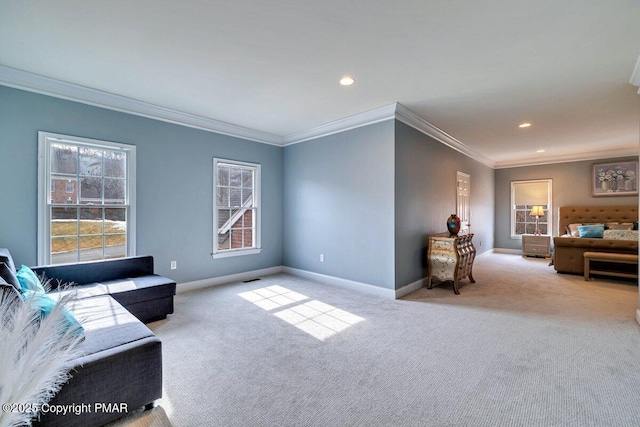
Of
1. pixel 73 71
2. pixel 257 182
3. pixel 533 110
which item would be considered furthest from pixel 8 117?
pixel 533 110

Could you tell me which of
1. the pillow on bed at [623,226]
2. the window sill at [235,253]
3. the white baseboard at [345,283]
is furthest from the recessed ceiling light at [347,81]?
the pillow on bed at [623,226]

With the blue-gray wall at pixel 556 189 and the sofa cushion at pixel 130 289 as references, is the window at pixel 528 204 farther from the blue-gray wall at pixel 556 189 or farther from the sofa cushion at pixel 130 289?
the sofa cushion at pixel 130 289

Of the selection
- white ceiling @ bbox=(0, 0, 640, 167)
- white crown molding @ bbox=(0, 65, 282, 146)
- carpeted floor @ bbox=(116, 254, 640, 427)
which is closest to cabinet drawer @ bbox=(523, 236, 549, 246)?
carpeted floor @ bbox=(116, 254, 640, 427)

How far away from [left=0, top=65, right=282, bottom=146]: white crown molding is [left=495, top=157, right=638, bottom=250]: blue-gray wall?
7.12 m

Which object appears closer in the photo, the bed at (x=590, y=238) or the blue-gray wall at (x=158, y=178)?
the blue-gray wall at (x=158, y=178)

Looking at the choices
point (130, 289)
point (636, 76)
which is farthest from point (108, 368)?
point (636, 76)

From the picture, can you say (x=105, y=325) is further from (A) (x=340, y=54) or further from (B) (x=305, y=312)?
(A) (x=340, y=54)

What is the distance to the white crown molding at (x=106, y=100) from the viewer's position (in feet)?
9.45

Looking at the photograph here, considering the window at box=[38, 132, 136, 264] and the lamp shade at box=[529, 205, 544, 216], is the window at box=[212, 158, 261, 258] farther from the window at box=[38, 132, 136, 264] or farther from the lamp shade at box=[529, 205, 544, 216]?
the lamp shade at box=[529, 205, 544, 216]

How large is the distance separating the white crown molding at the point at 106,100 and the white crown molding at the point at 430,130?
2.54m

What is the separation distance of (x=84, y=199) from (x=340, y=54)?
3.35m

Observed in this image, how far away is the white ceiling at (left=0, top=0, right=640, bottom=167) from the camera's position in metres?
1.98

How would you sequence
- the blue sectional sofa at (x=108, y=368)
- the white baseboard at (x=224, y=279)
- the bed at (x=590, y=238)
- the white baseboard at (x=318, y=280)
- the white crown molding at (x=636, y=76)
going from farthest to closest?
the bed at (x=590, y=238) → the white baseboard at (x=224, y=279) → the white baseboard at (x=318, y=280) → the white crown molding at (x=636, y=76) → the blue sectional sofa at (x=108, y=368)

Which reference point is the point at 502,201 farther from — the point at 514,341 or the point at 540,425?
the point at 540,425
